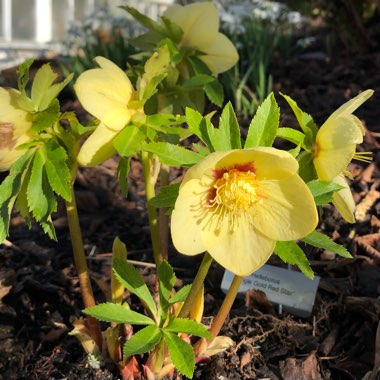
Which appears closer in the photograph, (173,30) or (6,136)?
(6,136)

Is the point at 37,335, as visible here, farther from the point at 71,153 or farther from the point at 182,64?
the point at 182,64

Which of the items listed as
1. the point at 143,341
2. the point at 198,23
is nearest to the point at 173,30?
the point at 198,23

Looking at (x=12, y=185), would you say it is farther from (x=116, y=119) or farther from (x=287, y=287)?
(x=287, y=287)

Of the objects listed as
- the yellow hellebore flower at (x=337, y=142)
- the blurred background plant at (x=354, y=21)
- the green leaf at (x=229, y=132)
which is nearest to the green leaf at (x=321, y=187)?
Result: the yellow hellebore flower at (x=337, y=142)

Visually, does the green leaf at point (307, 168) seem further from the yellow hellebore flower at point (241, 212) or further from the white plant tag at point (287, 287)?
the white plant tag at point (287, 287)

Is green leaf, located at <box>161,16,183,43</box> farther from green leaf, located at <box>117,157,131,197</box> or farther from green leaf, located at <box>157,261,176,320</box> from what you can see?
green leaf, located at <box>157,261,176,320</box>

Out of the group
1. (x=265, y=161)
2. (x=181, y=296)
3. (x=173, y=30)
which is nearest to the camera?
(x=265, y=161)
